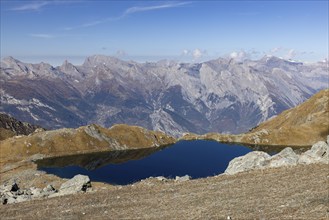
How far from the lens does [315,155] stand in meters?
55.6

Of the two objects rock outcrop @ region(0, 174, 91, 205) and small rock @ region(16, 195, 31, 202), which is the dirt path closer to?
small rock @ region(16, 195, 31, 202)

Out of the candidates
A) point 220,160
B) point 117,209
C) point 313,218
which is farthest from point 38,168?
point 313,218

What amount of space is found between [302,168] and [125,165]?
13213cm

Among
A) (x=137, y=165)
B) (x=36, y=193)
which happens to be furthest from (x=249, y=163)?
(x=137, y=165)

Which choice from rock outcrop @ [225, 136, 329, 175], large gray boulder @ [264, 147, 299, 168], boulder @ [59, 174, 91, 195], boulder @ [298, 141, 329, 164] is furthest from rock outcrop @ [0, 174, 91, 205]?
boulder @ [298, 141, 329, 164]

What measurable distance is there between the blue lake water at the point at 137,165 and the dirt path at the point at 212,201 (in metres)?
96.1

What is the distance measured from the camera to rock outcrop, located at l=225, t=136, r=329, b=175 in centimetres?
5354

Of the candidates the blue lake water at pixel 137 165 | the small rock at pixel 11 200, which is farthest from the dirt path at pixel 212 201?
the blue lake water at pixel 137 165

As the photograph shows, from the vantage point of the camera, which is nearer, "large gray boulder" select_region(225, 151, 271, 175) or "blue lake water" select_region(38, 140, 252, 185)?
"large gray boulder" select_region(225, 151, 271, 175)

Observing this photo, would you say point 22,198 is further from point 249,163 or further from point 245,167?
point 249,163

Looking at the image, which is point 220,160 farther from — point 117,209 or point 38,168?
point 117,209

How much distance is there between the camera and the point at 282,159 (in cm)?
5466

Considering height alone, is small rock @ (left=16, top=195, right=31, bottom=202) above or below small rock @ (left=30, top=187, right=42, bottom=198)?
above

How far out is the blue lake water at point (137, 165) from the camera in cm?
15200
